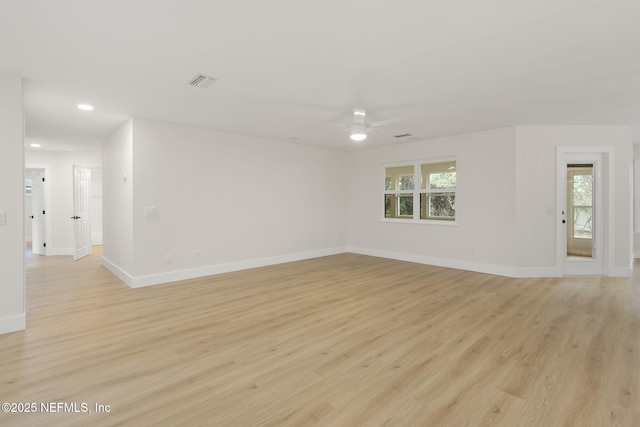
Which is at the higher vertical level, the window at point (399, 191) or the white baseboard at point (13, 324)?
the window at point (399, 191)

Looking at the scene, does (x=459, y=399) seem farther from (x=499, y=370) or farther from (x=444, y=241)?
(x=444, y=241)

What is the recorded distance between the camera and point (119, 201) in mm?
5270

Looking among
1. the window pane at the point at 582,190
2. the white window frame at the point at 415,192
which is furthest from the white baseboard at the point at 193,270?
the window pane at the point at 582,190

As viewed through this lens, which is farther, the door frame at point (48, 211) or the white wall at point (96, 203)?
the white wall at point (96, 203)

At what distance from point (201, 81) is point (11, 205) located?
230 cm

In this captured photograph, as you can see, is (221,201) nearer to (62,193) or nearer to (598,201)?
(62,193)

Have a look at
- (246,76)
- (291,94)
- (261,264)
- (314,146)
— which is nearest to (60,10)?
(246,76)

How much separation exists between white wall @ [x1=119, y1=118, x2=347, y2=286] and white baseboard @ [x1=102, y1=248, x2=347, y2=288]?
0.06ft

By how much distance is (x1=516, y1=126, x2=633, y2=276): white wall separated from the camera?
536cm

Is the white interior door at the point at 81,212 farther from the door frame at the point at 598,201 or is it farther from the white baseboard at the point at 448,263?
the door frame at the point at 598,201

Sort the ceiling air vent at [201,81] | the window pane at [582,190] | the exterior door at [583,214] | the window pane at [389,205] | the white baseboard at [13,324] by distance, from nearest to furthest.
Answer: the white baseboard at [13,324] → the ceiling air vent at [201,81] → the exterior door at [583,214] → the window pane at [582,190] → the window pane at [389,205]

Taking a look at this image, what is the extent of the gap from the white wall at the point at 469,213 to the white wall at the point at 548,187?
0.62ft

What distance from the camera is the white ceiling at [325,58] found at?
2158 millimetres

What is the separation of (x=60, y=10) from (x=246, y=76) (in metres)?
1.51
